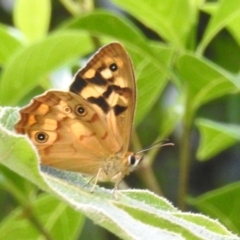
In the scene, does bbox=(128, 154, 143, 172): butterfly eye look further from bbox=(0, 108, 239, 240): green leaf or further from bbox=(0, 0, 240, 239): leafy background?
bbox=(0, 108, 239, 240): green leaf

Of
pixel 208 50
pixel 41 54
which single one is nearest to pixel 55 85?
pixel 41 54

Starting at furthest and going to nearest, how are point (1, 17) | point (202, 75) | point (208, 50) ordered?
point (1, 17) < point (208, 50) < point (202, 75)

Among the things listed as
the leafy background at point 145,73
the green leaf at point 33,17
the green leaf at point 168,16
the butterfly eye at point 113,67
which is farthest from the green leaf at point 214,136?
the green leaf at point 33,17

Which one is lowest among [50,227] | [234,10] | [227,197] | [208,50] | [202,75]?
[50,227]

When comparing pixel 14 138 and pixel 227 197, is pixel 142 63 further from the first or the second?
pixel 14 138

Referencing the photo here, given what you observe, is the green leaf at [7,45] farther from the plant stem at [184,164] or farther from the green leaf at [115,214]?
the green leaf at [115,214]

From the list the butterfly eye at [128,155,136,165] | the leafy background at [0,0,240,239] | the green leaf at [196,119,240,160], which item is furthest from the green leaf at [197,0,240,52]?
the butterfly eye at [128,155,136,165]
